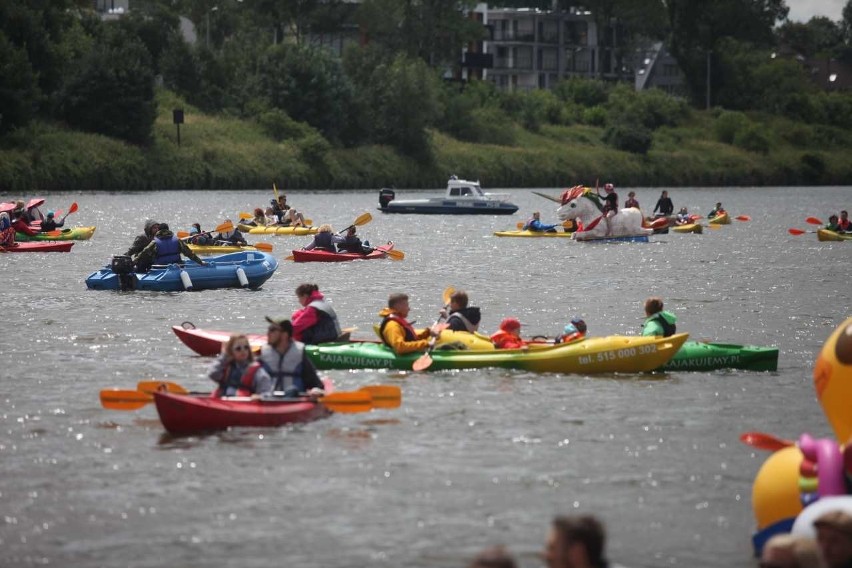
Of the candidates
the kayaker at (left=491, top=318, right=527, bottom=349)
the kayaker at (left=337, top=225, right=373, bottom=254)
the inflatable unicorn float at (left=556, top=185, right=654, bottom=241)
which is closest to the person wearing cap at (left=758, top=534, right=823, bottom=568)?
the kayaker at (left=491, top=318, right=527, bottom=349)

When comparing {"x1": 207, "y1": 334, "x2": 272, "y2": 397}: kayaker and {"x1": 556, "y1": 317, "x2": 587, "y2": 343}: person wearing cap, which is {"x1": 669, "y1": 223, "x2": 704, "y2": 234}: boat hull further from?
{"x1": 207, "y1": 334, "x2": 272, "y2": 397}: kayaker

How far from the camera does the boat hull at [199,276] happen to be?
32.0 meters

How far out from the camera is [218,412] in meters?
16.9

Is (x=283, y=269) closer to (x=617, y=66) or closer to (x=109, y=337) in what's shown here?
(x=109, y=337)

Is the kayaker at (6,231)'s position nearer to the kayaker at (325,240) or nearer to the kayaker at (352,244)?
the kayaker at (325,240)

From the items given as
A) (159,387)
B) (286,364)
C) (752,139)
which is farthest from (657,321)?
(752,139)

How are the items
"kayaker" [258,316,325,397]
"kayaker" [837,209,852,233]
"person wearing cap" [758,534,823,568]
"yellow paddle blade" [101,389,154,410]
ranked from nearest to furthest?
"person wearing cap" [758,534,823,568] → "kayaker" [258,316,325,397] → "yellow paddle blade" [101,389,154,410] → "kayaker" [837,209,852,233]

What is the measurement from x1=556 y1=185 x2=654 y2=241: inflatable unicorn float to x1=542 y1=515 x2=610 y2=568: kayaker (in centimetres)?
4102

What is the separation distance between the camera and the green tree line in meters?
84.6

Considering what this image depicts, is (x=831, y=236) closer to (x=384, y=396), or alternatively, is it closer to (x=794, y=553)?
(x=384, y=396)

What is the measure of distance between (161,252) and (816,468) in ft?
72.3

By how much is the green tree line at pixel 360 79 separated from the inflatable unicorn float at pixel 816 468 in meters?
68.8

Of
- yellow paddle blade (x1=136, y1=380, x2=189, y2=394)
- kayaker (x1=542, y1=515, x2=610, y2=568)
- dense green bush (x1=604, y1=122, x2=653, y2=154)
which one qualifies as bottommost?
yellow paddle blade (x1=136, y1=380, x2=189, y2=394)

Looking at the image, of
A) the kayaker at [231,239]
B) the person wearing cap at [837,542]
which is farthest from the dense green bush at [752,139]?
the person wearing cap at [837,542]
